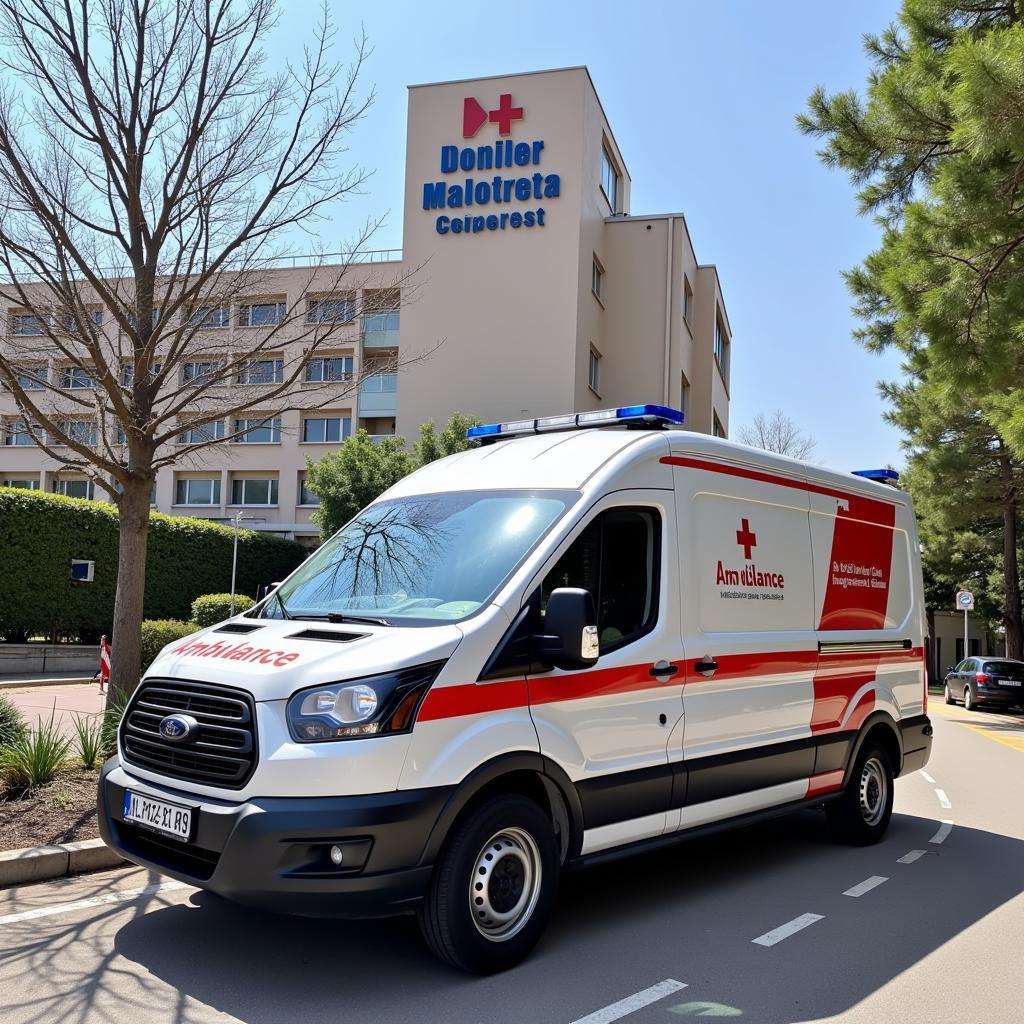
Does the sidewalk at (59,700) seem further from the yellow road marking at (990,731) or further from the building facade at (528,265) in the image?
the building facade at (528,265)

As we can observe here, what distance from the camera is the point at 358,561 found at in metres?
5.51

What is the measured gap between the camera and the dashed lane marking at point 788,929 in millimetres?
5160

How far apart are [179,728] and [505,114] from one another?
3295 cm

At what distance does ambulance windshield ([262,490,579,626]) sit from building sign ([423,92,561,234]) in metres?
29.3

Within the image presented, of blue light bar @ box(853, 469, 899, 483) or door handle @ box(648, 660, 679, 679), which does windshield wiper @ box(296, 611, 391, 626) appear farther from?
blue light bar @ box(853, 469, 899, 483)

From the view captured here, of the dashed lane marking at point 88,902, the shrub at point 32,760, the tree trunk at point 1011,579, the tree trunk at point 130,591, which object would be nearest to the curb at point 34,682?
the tree trunk at point 130,591

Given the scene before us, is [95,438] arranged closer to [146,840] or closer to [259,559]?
[146,840]

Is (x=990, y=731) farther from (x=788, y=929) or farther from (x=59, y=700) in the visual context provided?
(x=59, y=700)

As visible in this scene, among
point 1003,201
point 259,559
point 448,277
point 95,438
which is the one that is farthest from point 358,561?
point 448,277

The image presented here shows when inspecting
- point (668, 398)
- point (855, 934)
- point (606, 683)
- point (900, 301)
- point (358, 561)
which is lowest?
point (855, 934)

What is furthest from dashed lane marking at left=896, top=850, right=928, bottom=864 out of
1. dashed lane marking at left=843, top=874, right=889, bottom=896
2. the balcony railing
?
the balcony railing

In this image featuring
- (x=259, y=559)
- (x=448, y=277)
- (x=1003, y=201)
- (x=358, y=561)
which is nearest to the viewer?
(x=358, y=561)

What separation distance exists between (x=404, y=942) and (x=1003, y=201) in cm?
1032

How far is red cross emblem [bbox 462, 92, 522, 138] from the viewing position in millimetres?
34000
